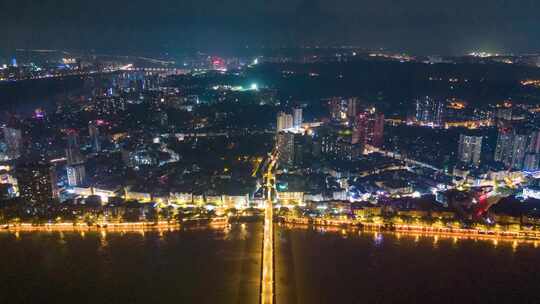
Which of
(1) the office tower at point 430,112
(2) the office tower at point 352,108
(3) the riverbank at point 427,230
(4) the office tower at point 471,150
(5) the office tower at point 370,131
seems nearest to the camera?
(3) the riverbank at point 427,230

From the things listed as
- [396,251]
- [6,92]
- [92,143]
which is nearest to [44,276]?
[396,251]

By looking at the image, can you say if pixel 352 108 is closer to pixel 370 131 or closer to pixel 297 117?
pixel 297 117

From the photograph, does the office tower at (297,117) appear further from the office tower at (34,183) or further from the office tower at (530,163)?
the office tower at (34,183)

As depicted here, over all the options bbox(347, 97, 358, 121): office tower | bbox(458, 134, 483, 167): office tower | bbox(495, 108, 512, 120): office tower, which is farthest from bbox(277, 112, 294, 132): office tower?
bbox(495, 108, 512, 120): office tower

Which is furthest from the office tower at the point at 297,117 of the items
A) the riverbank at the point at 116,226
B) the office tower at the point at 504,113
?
the riverbank at the point at 116,226

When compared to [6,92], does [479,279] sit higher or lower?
lower

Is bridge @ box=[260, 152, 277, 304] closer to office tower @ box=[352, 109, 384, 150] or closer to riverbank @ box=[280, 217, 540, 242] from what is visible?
riverbank @ box=[280, 217, 540, 242]

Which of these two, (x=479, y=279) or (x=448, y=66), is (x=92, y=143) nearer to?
(x=479, y=279)
